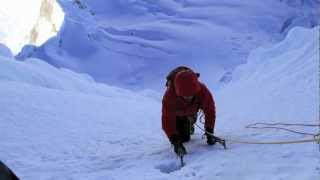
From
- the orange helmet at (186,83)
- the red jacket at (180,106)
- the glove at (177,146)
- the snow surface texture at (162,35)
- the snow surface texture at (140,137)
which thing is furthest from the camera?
the snow surface texture at (162,35)

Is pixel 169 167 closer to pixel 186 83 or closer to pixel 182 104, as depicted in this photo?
pixel 182 104

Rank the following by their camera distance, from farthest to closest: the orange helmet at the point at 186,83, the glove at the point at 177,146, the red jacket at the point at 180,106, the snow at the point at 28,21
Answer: the snow at the point at 28,21 → the red jacket at the point at 180,106 → the glove at the point at 177,146 → the orange helmet at the point at 186,83

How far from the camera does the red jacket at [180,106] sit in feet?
16.4

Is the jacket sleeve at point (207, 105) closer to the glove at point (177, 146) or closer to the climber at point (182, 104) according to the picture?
the climber at point (182, 104)

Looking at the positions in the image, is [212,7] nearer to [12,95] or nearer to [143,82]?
[143,82]

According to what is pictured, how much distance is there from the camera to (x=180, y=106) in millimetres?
5062

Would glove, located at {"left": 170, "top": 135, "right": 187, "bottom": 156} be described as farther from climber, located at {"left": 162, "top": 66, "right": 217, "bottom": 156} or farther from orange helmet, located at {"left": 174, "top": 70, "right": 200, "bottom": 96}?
orange helmet, located at {"left": 174, "top": 70, "right": 200, "bottom": 96}

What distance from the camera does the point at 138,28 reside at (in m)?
38.9

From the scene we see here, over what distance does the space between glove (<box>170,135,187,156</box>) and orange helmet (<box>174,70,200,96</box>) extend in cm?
40

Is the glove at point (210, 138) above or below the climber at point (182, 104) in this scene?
below

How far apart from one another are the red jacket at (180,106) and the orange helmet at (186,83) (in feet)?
0.59

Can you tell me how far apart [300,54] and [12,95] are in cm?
481

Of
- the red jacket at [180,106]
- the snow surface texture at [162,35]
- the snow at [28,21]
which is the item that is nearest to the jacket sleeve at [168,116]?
the red jacket at [180,106]

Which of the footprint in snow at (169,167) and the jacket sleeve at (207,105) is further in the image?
the jacket sleeve at (207,105)
